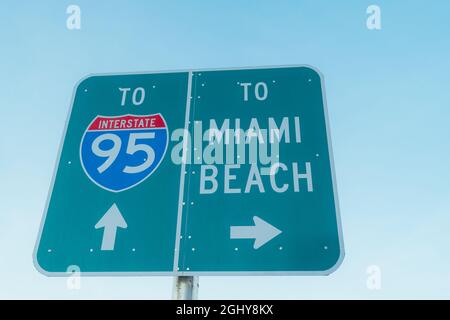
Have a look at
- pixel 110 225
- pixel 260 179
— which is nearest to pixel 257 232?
pixel 260 179

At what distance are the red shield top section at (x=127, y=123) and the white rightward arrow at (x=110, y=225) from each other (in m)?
0.36

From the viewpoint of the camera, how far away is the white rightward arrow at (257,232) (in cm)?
123

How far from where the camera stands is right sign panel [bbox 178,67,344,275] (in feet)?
3.96

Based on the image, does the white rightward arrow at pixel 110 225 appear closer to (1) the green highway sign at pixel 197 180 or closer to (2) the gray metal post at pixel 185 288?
(1) the green highway sign at pixel 197 180

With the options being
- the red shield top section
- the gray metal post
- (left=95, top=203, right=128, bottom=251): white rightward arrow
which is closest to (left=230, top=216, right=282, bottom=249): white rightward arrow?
the gray metal post

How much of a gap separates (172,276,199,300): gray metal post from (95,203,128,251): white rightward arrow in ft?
0.85

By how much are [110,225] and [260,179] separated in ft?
1.78

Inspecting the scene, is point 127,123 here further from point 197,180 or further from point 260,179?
point 260,179

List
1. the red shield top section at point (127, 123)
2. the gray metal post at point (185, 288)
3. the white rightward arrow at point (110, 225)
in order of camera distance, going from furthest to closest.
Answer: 1. the red shield top section at point (127, 123)
2. the white rightward arrow at point (110, 225)
3. the gray metal post at point (185, 288)

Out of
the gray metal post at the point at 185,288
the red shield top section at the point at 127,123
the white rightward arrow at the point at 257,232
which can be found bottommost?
the gray metal post at the point at 185,288

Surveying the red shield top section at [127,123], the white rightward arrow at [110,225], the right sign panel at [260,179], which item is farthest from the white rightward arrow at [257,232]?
the red shield top section at [127,123]

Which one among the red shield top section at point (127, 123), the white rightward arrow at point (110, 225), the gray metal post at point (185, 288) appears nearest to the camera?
the gray metal post at point (185, 288)

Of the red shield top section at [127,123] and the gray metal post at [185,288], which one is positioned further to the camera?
the red shield top section at [127,123]
